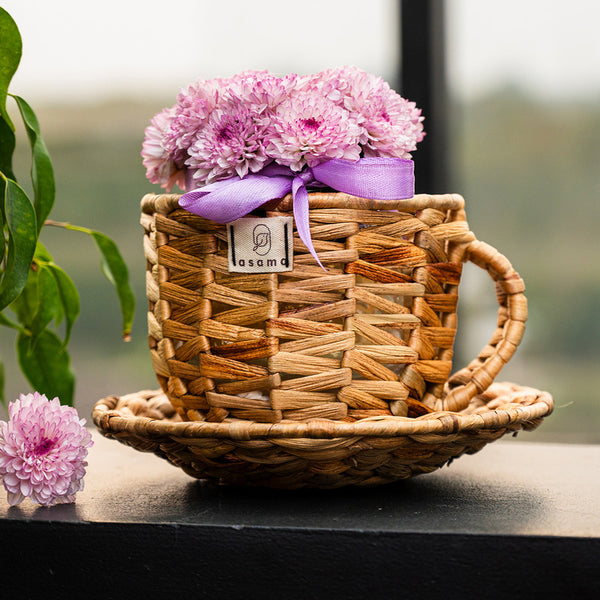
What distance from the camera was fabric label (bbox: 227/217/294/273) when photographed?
24.9 inches

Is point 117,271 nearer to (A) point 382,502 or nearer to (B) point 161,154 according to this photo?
(B) point 161,154

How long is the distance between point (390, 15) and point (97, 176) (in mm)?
608

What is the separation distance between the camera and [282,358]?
0.63m

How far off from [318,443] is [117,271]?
39 cm

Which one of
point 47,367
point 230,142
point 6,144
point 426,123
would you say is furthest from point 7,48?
point 426,123

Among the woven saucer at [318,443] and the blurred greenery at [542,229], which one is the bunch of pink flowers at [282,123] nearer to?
the woven saucer at [318,443]

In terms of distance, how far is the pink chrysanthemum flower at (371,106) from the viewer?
0.66 metres

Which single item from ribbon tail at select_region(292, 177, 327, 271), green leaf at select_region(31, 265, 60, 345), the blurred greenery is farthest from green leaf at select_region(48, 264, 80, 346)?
the blurred greenery

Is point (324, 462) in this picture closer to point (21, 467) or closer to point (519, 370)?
point (21, 467)

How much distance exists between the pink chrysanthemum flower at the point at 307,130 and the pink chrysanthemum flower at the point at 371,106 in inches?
0.9

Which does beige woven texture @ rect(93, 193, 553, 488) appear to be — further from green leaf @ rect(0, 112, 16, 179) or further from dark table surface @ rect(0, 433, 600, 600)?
green leaf @ rect(0, 112, 16, 179)

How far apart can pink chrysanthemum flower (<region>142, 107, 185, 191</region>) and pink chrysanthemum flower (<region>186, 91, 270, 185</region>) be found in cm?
5

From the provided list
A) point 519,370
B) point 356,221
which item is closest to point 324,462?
point 356,221

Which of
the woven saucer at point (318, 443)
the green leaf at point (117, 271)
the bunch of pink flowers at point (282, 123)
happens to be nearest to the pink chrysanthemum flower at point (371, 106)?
the bunch of pink flowers at point (282, 123)
